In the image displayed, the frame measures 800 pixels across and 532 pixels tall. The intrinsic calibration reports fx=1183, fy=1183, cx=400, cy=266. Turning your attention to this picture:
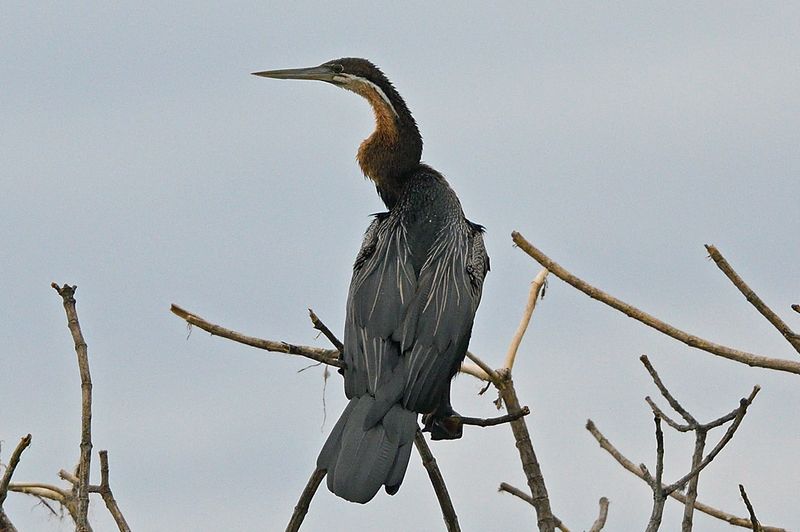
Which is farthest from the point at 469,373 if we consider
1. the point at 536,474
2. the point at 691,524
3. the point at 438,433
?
the point at 691,524

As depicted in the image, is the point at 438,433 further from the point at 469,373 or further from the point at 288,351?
the point at 288,351

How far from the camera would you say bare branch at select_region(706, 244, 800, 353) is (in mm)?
2979

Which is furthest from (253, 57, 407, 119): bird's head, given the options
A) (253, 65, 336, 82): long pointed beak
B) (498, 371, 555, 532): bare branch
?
(498, 371, 555, 532): bare branch

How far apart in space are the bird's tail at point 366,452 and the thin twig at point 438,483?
2.7 inches

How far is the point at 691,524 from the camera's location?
332cm

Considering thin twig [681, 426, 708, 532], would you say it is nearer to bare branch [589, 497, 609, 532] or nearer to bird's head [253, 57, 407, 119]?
bare branch [589, 497, 609, 532]

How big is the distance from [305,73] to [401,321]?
2.47 m

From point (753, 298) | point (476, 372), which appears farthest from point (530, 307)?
point (753, 298)

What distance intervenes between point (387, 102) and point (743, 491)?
393 centimetres

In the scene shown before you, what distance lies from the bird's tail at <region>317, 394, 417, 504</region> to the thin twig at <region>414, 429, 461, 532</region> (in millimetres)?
69

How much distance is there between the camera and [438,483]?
13.8 feet

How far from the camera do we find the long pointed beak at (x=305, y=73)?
691 centimetres

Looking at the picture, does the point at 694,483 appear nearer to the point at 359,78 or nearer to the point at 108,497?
the point at 108,497

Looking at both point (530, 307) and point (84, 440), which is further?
point (530, 307)
